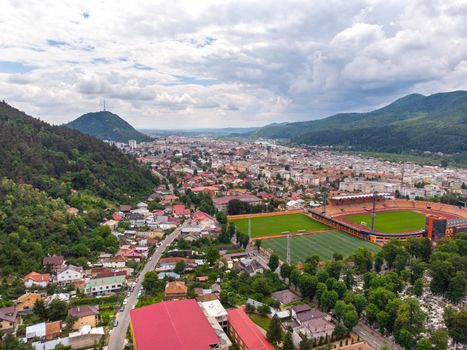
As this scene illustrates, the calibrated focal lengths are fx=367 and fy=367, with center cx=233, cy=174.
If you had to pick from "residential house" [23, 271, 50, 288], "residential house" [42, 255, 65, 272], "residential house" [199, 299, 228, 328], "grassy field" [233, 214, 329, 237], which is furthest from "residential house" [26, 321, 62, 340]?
"grassy field" [233, 214, 329, 237]

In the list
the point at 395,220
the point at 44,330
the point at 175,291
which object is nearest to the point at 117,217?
the point at 175,291

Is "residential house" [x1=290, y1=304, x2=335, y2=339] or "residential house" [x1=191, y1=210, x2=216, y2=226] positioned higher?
"residential house" [x1=191, y1=210, x2=216, y2=226]

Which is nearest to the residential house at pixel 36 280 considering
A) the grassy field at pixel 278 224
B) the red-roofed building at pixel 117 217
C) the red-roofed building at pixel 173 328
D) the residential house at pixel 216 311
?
the red-roofed building at pixel 173 328

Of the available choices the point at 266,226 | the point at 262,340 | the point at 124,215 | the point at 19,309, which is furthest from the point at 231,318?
the point at 124,215

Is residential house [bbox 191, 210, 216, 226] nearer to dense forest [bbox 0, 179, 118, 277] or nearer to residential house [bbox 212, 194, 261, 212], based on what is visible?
residential house [bbox 212, 194, 261, 212]

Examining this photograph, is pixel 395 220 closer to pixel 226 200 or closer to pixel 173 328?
pixel 226 200

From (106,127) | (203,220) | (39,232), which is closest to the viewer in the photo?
(39,232)
